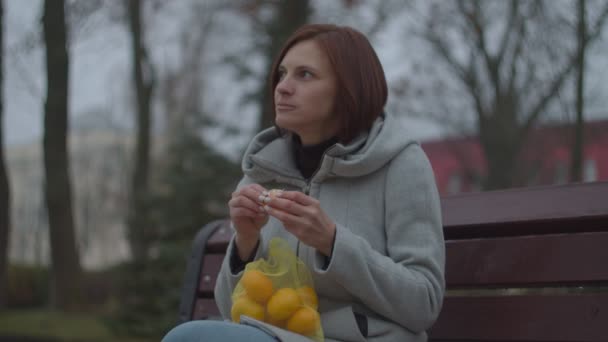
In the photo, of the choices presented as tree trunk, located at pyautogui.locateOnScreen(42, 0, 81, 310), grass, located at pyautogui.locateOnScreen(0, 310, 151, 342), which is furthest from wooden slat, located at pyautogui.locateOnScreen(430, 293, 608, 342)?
tree trunk, located at pyautogui.locateOnScreen(42, 0, 81, 310)

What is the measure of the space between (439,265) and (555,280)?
371 mm

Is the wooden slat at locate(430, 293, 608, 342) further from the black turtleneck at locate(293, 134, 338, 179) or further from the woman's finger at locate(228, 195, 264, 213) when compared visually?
the woman's finger at locate(228, 195, 264, 213)

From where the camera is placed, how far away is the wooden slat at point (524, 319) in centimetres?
209

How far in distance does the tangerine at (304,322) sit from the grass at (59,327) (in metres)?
6.05

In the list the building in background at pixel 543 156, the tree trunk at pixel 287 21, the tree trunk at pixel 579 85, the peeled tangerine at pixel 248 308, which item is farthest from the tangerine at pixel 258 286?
the building in background at pixel 543 156

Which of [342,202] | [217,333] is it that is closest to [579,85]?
[342,202]

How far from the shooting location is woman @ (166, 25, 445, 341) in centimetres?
196

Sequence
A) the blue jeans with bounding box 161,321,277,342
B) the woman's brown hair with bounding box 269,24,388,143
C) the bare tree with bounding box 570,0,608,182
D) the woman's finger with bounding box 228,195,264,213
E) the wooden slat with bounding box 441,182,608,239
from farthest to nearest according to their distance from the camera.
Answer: the bare tree with bounding box 570,0,608,182 < the woman's brown hair with bounding box 269,24,388,143 < the wooden slat with bounding box 441,182,608,239 < the woman's finger with bounding box 228,195,264,213 < the blue jeans with bounding box 161,321,277,342

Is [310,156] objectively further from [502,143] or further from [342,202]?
[502,143]

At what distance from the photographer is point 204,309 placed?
2984 mm

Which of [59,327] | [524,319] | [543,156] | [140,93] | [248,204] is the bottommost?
[543,156]

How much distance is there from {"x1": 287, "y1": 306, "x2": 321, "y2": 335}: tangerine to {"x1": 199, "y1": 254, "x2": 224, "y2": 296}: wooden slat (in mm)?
1069

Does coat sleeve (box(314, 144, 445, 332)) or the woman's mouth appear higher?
the woman's mouth

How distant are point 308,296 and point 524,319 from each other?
2.17 ft
